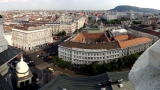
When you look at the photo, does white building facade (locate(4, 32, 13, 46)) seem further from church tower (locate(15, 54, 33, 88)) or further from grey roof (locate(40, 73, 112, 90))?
grey roof (locate(40, 73, 112, 90))

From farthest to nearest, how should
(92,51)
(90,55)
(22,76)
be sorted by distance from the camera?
(90,55), (92,51), (22,76)

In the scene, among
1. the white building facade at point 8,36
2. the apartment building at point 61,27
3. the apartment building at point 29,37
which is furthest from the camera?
the apartment building at point 61,27

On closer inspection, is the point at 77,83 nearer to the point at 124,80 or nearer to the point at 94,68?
the point at 124,80

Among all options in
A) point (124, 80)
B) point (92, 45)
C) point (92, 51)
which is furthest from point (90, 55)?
point (124, 80)

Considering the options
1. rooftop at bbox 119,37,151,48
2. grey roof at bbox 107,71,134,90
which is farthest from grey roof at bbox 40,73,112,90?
rooftop at bbox 119,37,151,48

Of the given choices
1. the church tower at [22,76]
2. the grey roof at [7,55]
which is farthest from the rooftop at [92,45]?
the grey roof at [7,55]

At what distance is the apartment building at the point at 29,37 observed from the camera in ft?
208

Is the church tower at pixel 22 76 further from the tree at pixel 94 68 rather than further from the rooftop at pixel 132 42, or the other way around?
the rooftop at pixel 132 42

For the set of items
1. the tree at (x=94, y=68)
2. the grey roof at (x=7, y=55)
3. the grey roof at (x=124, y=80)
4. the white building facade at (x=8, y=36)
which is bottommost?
the tree at (x=94, y=68)

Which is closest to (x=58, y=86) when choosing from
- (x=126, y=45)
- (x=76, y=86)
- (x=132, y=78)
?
(x=76, y=86)

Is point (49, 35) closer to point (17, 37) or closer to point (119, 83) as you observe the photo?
point (17, 37)

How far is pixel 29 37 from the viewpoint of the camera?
208 ft

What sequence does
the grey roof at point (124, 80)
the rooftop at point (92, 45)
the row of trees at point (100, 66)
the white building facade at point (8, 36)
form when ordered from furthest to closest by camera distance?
the white building facade at point (8, 36) < the rooftop at point (92, 45) < the row of trees at point (100, 66) < the grey roof at point (124, 80)

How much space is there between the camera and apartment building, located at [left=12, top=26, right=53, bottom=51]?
208 feet
